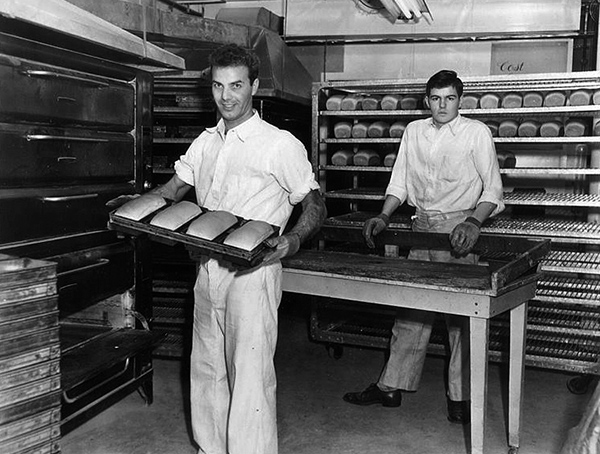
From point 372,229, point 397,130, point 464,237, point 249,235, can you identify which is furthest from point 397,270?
point 397,130

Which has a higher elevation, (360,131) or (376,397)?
(360,131)

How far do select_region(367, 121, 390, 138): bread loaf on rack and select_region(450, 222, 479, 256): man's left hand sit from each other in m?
1.62

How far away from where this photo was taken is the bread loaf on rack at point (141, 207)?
258cm

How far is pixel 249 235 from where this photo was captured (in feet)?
7.83

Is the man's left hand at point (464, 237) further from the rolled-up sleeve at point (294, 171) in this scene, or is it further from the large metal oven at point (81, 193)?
the large metal oven at point (81, 193)

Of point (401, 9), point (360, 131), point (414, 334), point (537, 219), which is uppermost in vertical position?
point (401, 9)

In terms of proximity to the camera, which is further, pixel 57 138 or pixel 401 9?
pixel 401 9

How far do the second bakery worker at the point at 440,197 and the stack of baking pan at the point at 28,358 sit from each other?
6.16 feet

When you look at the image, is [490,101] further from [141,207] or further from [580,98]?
[141,207]

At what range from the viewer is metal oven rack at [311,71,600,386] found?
13.4 ft

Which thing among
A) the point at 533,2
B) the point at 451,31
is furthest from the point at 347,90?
the point at 533,2

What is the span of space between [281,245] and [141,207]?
58 centimetres

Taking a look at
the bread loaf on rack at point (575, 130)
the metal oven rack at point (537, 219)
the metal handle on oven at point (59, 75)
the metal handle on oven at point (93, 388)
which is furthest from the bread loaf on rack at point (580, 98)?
the metal handle on oven at point (93, 388)

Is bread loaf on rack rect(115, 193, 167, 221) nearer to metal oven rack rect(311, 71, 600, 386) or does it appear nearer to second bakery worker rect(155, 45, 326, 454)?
second bakery worker rect(155, 45, 326, 454)
